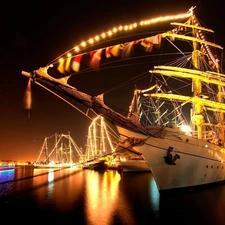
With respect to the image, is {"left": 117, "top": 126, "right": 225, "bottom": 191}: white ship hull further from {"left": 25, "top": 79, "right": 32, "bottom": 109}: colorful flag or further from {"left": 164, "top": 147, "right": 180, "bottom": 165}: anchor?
{"left": 25, "top": 79, "right": 32, "bottom": 109}: colorful flag

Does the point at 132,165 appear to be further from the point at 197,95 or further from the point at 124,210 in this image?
the point at 124,210

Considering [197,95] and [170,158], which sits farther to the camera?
[197,95]

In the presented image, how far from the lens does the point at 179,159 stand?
21.9 meters

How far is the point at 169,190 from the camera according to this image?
21453 millimetres

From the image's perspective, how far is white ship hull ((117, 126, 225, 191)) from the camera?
2064 cm

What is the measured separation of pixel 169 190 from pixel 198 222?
277 inches

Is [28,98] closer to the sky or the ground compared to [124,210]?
closer to the sky

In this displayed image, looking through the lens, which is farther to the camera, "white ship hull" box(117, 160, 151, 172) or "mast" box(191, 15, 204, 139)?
"white ship hull" box(117, 160, 151, 172)

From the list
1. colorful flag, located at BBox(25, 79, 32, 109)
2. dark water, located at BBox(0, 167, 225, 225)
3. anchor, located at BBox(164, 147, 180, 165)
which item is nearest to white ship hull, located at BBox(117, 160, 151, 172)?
dark water, located at BBox(0, 167, 225, 225)

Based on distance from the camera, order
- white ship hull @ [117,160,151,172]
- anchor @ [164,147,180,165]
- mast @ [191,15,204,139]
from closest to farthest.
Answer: anchor @ [164,147,180,165] → mast @ [191,15,204,139] → white ship hull @ [117,160,151,172]

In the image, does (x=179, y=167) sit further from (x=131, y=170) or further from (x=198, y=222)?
(x=131, y=170)

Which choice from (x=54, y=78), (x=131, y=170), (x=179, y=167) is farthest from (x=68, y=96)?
(x=131, y=170)

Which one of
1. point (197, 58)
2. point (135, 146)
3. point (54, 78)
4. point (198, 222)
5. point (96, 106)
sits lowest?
point (198, 222)

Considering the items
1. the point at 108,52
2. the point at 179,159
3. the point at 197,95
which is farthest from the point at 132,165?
the point at 108,52
